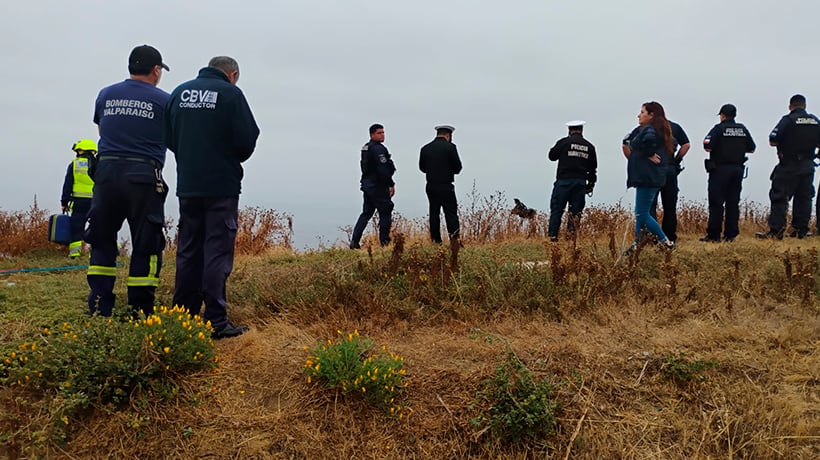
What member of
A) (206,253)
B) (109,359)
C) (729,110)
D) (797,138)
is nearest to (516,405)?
(109,359)

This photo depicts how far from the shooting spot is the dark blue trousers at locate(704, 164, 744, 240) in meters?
7.74

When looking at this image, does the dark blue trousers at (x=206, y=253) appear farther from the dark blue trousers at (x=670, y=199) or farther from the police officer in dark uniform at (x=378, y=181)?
the dark blue trousers at (x=670, y=199)

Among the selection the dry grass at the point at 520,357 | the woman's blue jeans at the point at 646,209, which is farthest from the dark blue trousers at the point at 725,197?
the dry grass at the point at 520,357

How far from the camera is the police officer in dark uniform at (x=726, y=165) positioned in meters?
7.64

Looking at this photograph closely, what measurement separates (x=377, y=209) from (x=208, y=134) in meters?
4.74

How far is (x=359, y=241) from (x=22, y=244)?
5.57 meters

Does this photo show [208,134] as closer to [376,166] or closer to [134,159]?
[134,159]

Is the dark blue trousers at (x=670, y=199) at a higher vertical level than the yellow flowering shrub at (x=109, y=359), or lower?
higher

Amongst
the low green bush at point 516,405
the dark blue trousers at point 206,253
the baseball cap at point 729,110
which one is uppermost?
the baseball cap at point 729,110

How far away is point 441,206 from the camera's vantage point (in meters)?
8.22

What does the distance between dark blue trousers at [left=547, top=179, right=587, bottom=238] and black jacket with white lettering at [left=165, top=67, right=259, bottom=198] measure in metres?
5.17

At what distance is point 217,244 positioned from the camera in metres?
3.91

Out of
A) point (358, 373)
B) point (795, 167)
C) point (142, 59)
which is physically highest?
point (795, 167)

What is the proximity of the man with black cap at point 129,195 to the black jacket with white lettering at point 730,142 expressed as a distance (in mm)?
7195
